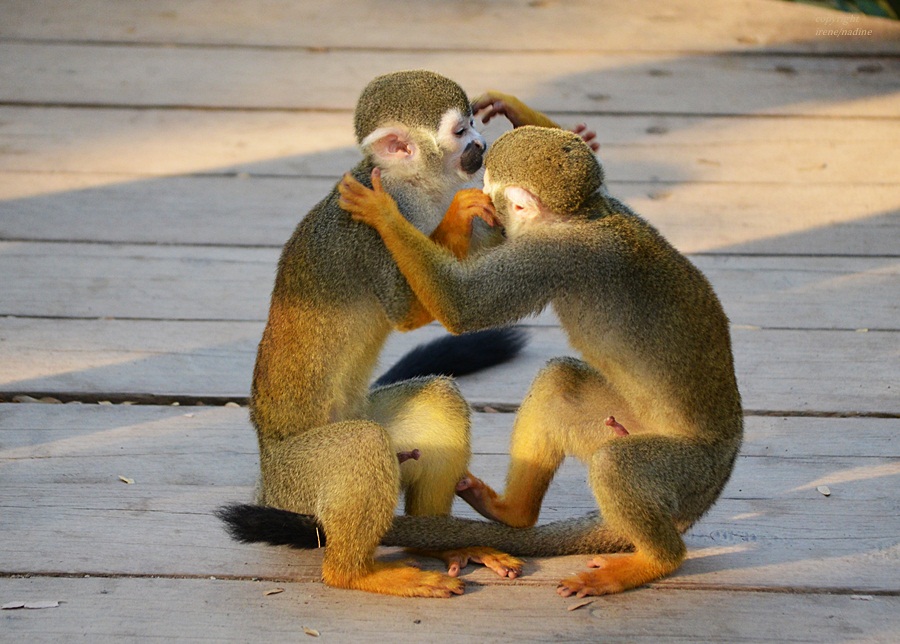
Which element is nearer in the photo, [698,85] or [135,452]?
[135,452]

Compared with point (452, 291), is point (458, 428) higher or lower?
lower

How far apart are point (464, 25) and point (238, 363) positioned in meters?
3.58

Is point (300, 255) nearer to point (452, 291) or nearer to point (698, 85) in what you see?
point (452, 291)

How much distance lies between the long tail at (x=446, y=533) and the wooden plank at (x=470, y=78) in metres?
3.30

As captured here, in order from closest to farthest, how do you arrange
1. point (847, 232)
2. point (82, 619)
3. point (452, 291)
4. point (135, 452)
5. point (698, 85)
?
point (82, 619) < point (452, 291) < point (135, 452) < point (847, 232) < point (698, 85)

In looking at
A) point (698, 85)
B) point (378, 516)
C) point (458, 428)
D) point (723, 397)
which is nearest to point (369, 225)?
point (458, 428)

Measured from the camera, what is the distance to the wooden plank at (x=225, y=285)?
448 centimetres

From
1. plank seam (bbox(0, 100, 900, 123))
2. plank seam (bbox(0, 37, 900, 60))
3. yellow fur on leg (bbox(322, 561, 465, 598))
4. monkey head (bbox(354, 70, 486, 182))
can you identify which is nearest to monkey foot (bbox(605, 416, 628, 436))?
yellow fur on leg (bbox(322, 561, 465, 598))

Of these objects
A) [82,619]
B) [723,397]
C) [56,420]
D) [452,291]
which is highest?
[452,291]

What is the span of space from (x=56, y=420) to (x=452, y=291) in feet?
4.92

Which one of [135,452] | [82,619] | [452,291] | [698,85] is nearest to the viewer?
[82,619]

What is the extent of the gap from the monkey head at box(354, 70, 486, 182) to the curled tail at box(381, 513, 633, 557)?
3.08ft

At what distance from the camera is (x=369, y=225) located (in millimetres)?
3201

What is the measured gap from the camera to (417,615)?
9.50 ft
